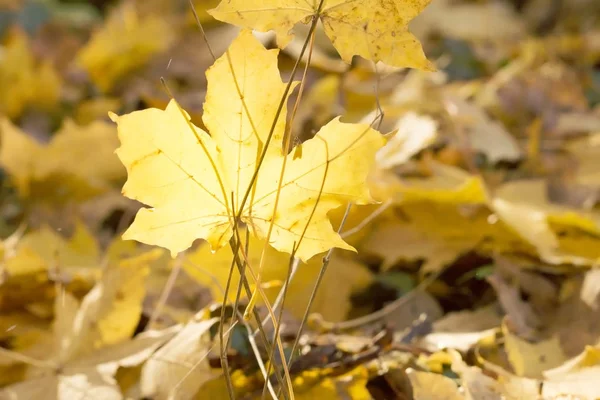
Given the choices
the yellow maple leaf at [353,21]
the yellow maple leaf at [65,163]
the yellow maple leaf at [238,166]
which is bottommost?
the yellow maple leaf at [65,163]

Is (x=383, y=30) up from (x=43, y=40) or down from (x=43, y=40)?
up

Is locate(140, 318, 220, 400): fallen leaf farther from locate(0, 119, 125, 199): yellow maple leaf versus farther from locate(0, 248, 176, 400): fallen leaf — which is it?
locate(0, 119, 125, 199): yellow maple leaf

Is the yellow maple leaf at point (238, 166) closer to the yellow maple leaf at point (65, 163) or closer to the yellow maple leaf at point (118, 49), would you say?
the yellow maple leaf at point (65, 163)

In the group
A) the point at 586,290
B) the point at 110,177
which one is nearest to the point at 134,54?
the point at 110,177

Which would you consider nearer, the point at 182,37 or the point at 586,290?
the point at 586,290

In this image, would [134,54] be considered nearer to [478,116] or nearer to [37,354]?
[478,116]

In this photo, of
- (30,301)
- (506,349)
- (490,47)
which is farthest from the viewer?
(490,47)

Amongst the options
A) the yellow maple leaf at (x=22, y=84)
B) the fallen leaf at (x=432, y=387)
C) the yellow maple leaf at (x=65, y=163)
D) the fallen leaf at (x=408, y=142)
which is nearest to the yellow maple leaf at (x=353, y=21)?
the fallen leaf at (x=432, y=387)

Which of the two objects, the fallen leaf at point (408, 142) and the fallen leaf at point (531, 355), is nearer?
the fallen leaf at point (531, 355)
